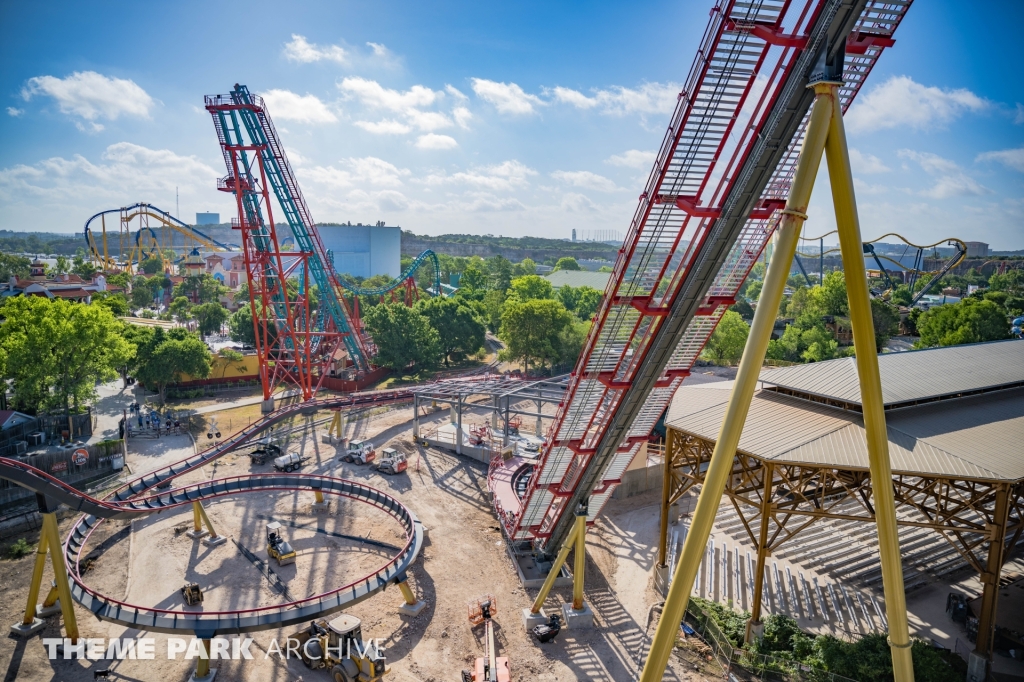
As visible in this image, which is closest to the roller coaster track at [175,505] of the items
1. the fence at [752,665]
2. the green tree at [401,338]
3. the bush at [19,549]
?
the bush at [19,549]

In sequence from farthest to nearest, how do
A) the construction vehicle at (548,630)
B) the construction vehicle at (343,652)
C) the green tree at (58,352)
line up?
the green tree at (58,352), the construction vehicle at (548,630), the construction vehicle at (343,652)

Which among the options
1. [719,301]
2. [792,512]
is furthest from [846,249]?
[792,512]

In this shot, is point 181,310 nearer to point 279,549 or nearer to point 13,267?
point 13,267

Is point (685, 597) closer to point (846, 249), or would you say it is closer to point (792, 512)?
point (846, 249)

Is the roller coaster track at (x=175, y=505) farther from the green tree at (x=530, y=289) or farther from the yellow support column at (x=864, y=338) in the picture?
the green tree at (x=530, y=289)

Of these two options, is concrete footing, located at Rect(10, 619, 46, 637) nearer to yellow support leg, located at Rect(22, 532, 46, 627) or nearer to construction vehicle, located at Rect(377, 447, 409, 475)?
yellow support leg, located at Rect(22, 532, 46, 627)
